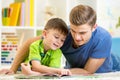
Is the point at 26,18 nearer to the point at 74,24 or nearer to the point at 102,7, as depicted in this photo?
the point at 102,7

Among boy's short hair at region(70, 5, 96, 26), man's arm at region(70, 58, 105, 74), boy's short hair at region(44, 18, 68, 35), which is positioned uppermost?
boy's short hair at region(70, 5, 96, 26)

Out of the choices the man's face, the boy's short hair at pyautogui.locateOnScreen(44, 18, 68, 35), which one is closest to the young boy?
the boy's short hair at pyautogui.locateOnScreen(44, 18, 68, 35)

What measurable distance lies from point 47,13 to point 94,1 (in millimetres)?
538

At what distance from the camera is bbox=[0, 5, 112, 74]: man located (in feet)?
4.91

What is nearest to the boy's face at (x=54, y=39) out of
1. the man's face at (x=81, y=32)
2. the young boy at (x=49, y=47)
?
the young boy at (x=49, y=47)

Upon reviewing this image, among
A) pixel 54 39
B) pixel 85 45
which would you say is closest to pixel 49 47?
pixel 54 39

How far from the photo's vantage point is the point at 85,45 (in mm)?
1639

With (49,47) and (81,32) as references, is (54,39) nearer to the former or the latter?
(49,47)

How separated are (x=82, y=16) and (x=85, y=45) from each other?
219 millimetres

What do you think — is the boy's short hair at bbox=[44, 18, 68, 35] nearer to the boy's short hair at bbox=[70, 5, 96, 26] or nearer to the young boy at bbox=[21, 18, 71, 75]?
the young boy at bbox=[21, 18, 71, 75]

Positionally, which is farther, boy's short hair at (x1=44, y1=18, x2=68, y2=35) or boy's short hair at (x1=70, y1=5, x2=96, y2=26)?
boy's short hair at (x1=44, y1=18, x2=68, y2=35)

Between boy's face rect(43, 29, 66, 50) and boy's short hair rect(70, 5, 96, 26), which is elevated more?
boy's short hair rect(70, 5, 96, 26)

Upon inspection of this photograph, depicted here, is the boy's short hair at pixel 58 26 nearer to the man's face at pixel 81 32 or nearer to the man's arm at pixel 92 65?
the man's face at pixel 81 32

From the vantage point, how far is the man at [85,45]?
1.50 meters
